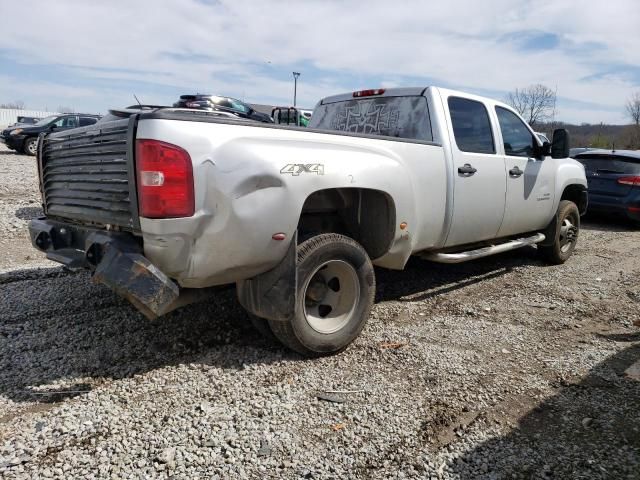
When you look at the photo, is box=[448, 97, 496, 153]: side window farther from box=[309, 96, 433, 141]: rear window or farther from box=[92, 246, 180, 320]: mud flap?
box=[92, 246, 180, 320]: mud flap

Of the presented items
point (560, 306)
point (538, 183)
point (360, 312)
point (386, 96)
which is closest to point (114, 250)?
point (360, 312)

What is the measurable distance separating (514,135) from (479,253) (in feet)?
4.99

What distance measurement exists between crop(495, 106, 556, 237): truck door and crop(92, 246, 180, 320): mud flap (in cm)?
369

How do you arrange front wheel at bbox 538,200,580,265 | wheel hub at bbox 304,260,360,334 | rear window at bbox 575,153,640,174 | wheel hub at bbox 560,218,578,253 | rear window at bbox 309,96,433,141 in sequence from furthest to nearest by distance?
rear window at bbox 575,153,640,174 < wheel hub at bbox 560,218,578,253 < front wheel at bbox 538,200,580,265 < rear window at bbox 309,96,433,141 < wheel hub at bbox 304,260,360,334

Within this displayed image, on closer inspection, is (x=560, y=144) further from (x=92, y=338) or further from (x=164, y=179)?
(x=92, y=338)

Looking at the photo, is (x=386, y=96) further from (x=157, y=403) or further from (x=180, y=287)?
(x=157, y=403)

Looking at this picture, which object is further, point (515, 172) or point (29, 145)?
point (29, 145)

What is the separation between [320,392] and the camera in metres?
3.12

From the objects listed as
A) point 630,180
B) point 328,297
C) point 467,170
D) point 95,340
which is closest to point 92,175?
point 95,340

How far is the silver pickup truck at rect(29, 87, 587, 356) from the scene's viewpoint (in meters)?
2.78

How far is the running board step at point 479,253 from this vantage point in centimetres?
454

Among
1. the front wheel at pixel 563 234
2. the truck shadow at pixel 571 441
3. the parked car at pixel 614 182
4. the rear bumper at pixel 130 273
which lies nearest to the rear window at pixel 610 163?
the parked car at pixel 614 182

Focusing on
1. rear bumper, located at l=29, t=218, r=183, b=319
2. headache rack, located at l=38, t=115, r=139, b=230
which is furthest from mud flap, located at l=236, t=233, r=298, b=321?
headache rack, located at l=38, t=115, r=139, b=230

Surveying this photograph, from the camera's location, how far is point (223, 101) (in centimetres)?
938
